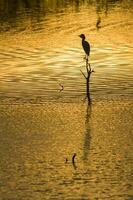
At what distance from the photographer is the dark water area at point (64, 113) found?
37.5 ft

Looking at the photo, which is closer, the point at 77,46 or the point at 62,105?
the point at 62,105

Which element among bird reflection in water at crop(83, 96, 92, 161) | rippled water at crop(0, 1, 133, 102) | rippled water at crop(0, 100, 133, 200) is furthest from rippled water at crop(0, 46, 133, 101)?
rippled water at crop(0, 100, 133, 200)

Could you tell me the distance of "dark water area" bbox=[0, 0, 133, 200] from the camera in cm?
1142

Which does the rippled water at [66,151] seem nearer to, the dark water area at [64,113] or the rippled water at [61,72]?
the dark water area at [64,113]

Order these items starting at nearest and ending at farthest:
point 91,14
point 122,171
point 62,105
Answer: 1. point 122,171
2. point 62,105
3. point 91,14

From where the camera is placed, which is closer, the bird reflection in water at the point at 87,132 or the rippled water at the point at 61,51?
the bird reflection in water at the point at 87,132

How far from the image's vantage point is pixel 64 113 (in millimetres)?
16219

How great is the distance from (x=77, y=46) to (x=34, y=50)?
6.04ft

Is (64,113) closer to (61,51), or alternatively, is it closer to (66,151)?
(66,151)

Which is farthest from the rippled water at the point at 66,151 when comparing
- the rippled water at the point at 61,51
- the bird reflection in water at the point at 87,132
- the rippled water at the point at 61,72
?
the rippled water at the point at 61,51

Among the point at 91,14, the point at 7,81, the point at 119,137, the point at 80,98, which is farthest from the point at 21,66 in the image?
the point at 91,14

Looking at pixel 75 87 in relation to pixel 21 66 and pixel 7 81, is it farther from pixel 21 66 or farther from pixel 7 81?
pixel 21 66

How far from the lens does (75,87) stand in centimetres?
1898

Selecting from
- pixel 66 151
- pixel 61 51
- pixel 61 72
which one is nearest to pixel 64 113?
pixel 66 151
